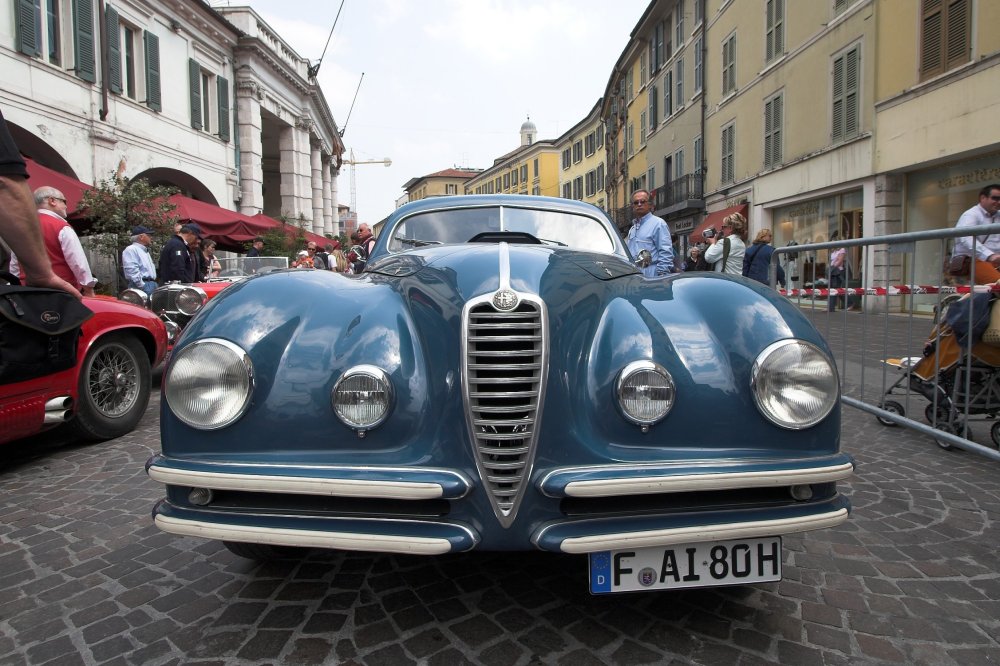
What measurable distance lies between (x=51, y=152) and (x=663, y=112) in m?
23.2

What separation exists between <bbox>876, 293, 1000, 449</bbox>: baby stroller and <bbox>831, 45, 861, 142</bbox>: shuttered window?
11.8 meters

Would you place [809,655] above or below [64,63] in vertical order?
below

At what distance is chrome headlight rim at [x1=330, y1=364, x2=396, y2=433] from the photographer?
1.84 meters

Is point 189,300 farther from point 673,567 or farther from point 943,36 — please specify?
point 943,36

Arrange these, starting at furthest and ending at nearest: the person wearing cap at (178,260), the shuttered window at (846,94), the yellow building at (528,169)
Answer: the yellow building at (528,169), the shuttered window at (846,94), the person wearing cap at (178,260)

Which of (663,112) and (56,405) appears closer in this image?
(56,405)

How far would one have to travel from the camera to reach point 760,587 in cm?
231

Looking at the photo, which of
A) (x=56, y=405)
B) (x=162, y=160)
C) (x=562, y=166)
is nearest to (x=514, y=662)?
(x=56, y=405)

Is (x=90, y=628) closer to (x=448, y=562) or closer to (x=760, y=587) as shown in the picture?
(x=448, y=562)

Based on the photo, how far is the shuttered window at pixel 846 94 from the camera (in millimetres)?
13766

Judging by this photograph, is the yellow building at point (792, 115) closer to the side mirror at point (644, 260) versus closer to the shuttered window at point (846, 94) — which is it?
the shuttered window at point (846, 94)

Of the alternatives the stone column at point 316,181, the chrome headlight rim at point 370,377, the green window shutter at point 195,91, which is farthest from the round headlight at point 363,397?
the stone column at point 316,181

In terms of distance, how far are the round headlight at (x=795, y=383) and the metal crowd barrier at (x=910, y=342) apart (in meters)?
2.07

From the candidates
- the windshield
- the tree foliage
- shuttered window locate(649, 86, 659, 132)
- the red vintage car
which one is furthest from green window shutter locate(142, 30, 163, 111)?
shuttered window locate(649, 86, 659, 132)
